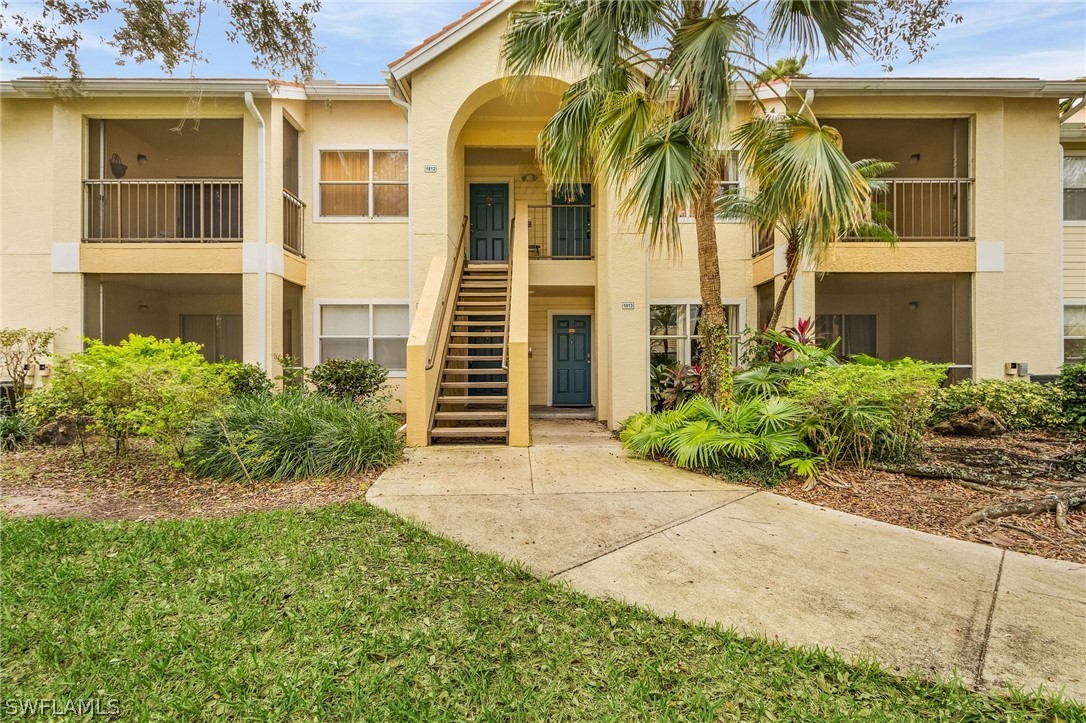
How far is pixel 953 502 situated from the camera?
4.93m

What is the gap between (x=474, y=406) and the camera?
9797 mm

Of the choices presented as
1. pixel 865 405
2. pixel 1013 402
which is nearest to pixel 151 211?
pixel 865 405

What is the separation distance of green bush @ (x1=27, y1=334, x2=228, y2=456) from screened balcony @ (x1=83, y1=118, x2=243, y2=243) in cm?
438

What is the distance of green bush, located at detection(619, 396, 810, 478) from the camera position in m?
→ 5.86

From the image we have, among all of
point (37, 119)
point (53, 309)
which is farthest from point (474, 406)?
point (37, 119)

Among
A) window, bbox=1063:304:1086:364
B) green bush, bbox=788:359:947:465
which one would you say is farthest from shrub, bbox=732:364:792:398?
A: window, bbox=1063:304:1086:364

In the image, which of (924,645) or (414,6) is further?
(414,6)

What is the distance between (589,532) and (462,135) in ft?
32.2

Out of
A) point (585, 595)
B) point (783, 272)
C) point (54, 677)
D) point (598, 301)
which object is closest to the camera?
point (54, 677)

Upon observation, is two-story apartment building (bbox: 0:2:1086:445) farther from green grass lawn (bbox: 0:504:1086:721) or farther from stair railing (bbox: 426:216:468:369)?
green grass lawn (bbox: 0:504:1086:721)

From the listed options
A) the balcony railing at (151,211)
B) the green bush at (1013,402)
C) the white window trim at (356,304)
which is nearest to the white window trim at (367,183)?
the balcony railing at (151,211)

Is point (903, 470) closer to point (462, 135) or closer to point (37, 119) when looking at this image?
point (462, 135)

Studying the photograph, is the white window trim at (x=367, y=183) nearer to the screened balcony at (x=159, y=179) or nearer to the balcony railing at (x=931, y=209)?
the screened balcony at (x=159, y=179)

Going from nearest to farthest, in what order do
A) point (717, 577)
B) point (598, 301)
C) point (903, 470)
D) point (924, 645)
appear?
point (924, 645) < point (717, 577) < point (903, 470) < point (598, 301)
